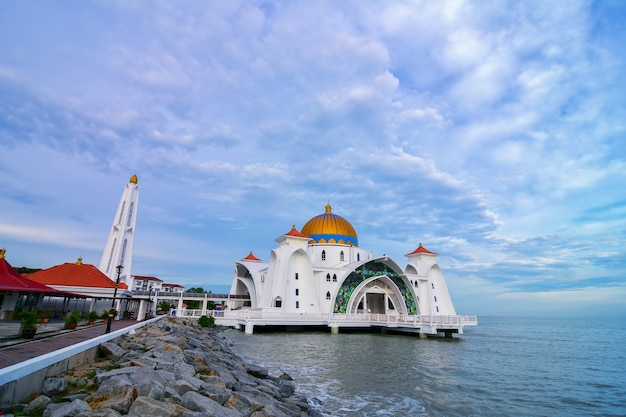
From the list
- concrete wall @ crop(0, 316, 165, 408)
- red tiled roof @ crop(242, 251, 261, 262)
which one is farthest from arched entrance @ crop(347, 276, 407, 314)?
concrete wall @ crop(0, 316, 165, 408)

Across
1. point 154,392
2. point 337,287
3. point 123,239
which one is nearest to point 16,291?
point 154,392

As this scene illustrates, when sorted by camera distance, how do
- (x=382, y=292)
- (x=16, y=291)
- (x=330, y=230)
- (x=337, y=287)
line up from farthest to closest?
(x=330, y=230)
(x=382, y=292)
(x=337, y=287)
(x=16, y=291)

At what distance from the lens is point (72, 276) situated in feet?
74.1

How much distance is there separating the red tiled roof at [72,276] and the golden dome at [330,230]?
2098cm

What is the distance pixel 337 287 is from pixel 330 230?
26.0ft

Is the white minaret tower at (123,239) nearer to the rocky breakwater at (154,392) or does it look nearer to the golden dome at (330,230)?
the golden dome at (330,230)

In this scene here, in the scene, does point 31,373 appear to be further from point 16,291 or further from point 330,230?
point 330,230

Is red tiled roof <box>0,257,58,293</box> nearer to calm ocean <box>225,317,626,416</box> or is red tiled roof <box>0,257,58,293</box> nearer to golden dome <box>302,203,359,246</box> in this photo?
calm ocean <box>225,317,626,416</box>

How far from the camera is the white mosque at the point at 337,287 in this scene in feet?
92.8

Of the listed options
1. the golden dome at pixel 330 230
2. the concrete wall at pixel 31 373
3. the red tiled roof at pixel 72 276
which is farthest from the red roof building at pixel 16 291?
the golden dome at pixel 330 230

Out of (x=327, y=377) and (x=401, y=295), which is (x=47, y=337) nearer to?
(x=327, y=377)

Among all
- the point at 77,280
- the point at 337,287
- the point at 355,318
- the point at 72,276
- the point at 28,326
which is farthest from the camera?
the point at 337,287

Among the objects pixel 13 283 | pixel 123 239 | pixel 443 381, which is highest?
pixel 123 239

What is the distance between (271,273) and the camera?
33312mm
